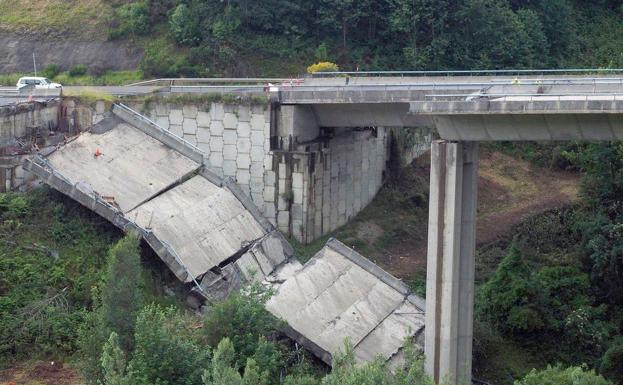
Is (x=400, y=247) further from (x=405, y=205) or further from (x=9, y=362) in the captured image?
(x=9, y=362)

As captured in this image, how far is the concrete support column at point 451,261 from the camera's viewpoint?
38.5 meters

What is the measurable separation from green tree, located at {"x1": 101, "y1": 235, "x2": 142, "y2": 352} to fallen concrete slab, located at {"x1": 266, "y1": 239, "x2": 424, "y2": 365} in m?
6.46

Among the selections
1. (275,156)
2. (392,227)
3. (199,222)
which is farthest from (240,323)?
(392,227)

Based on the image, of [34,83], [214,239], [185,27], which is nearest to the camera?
[214,239]

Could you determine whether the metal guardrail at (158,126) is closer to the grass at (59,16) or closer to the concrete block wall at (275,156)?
the concrete block wall at (275,156)

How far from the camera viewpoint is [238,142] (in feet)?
163

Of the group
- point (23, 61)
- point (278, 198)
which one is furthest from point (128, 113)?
point (23, 61)

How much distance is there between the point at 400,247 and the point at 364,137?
16.9 ft

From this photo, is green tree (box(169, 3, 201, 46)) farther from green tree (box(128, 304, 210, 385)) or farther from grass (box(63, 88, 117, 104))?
green tree (box(128, 304, 210, 385))

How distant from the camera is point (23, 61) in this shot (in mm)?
65000

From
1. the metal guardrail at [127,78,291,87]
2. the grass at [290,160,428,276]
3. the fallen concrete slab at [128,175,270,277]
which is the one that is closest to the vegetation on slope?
the metal guardrail at [127,78,291,87]

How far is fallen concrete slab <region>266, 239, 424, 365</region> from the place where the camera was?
4059 centimetres

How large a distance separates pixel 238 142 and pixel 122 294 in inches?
603

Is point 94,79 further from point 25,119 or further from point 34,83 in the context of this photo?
point 25,119
